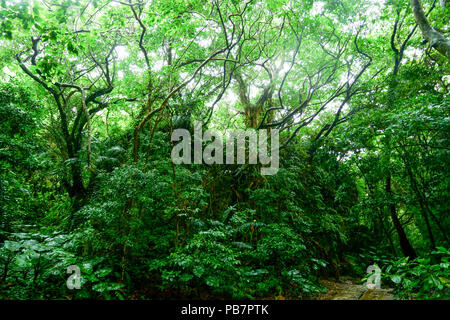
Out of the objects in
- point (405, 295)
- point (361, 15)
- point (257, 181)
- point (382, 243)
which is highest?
point (361, 15)

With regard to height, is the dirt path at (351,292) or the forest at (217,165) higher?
the forest at (217,165)

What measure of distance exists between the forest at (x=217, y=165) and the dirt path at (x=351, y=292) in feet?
0.19

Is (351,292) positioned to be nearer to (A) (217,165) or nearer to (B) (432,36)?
(A) (217,165)

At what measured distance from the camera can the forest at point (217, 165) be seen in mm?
3553

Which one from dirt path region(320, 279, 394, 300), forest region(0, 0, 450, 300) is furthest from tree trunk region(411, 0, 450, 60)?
dirt path region(320, 279, 394, 300)

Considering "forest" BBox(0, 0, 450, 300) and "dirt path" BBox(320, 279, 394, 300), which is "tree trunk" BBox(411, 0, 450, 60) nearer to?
"forest" BBox(0, 0, 450, 300)

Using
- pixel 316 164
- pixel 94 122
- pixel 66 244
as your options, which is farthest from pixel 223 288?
pixel 94 122

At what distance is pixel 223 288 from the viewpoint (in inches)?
162

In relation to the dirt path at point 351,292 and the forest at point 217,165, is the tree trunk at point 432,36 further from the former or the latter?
the dirt path at point 351,292

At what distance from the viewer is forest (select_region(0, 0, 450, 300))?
3553 mm

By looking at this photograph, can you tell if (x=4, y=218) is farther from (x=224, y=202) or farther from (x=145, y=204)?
(x=224, y=202)

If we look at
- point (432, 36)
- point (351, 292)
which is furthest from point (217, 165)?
point (432, 36)

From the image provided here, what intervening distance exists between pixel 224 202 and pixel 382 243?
5.94 metres

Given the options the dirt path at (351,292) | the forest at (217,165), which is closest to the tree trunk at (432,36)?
the forest at (217,165)
